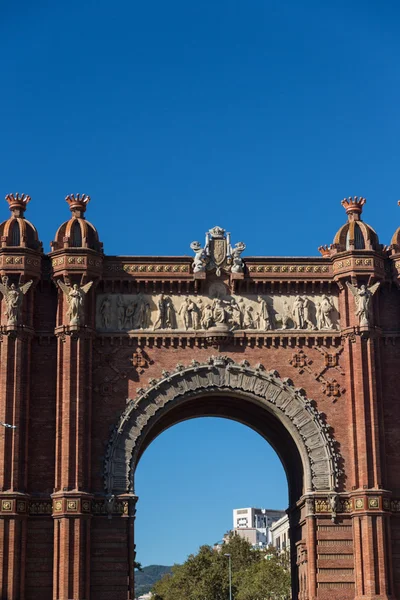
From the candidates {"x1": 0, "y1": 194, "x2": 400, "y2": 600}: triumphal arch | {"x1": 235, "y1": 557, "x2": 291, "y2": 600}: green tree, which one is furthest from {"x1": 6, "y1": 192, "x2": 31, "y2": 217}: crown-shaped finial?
{"x1": 235, "y1": 557, "x2": 291, "y2": 600}: green tree

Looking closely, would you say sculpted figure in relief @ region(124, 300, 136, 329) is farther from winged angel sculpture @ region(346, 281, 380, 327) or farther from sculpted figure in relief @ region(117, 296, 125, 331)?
winged angel sculpture @ region(346, 281, 380, 327)

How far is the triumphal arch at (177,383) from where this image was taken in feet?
140

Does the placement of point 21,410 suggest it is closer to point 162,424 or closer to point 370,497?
point 162,424

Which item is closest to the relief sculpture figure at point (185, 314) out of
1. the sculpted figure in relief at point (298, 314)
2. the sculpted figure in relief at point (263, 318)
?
the sculpted figure in relief at point (263, 318)

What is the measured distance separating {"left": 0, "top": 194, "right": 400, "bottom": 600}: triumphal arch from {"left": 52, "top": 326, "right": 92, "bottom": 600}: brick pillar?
0.06 metres

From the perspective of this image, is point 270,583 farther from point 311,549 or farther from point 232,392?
point 232,392

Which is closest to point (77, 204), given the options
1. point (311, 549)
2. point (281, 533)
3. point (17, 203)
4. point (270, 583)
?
point (17, 203)

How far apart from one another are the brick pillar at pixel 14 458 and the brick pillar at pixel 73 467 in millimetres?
1186

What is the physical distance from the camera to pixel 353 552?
142ft

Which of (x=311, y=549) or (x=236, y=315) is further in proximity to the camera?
(x=236, y=315)

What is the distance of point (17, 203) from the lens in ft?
150

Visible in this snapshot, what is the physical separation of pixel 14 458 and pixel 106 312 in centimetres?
658

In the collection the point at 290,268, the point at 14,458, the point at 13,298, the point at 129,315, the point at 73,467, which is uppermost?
the point at 290,268

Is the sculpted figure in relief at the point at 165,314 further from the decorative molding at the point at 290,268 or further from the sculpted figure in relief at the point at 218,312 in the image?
the decorative molding at the point at 290,268
